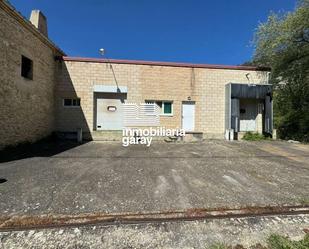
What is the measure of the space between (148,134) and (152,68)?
11.4 ft

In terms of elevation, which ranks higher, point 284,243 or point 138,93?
point 138,93

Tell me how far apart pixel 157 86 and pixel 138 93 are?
1.07m

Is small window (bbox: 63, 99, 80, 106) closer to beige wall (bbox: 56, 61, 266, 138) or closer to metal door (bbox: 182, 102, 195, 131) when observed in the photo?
beige wall (bbox: 56, 61, 266, 138)

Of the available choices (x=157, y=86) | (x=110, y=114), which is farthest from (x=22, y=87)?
(x=157, y=86)

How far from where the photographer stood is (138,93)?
12000mm

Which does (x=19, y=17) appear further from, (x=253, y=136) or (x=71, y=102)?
(x=253, y=136)

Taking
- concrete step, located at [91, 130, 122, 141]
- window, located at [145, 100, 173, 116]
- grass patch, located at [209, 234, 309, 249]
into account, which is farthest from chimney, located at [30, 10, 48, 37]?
grass patch, located at [209, 234, 309, 249]

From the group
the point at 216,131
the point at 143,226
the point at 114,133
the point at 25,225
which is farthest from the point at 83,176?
the point at 216,131

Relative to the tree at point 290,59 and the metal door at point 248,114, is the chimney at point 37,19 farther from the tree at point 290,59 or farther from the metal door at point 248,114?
the tree at point 290,59

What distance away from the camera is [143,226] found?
125 inches

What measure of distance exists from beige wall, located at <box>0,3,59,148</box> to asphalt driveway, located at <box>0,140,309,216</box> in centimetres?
184

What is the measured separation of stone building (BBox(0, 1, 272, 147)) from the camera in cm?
1104

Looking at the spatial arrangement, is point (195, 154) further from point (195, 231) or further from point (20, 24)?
point (20, 24)

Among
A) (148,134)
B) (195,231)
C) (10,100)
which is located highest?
(10,100)
